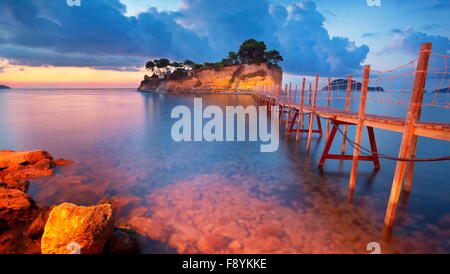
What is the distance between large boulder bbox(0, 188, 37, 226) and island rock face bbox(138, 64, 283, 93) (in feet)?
207

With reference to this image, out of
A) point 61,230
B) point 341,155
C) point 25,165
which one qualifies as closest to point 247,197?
point 341,155

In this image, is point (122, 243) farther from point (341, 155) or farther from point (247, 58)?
point (247, 58)

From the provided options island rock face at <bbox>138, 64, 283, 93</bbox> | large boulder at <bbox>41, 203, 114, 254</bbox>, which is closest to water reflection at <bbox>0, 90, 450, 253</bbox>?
large boulder at <bbox>41, 203, 114, 254</bbox>

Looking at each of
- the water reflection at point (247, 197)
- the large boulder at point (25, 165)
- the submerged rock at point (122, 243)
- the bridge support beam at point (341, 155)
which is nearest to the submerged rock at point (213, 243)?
the water reflection at point (247, 197)

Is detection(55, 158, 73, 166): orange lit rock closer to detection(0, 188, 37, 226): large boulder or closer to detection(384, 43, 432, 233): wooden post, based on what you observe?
detection(0, 188, 37, 226): large boulder

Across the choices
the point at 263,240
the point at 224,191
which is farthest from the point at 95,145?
the point at 263,240

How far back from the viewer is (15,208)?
5406mm

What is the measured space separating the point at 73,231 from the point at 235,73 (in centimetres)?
7003

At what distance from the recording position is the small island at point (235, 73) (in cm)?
6769

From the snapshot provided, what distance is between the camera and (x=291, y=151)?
12.1 metres

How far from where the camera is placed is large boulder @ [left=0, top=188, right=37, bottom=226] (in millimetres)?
5238

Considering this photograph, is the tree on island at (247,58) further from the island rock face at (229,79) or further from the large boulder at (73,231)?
the large boulder at (73,231)

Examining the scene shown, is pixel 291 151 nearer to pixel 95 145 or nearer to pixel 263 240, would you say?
pixel 263 240
